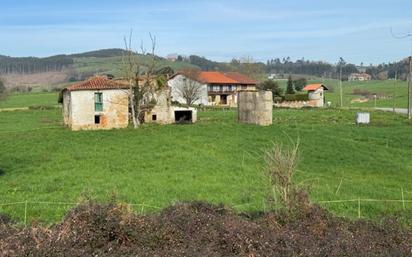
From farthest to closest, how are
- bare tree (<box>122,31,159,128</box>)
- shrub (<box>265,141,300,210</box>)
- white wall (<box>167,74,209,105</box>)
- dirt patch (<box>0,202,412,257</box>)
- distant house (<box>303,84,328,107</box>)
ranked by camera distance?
1. white wall (<box>167,74,209,105</box>)
2. distant house (<box>303,84,328,107</box>)
3. bare tree (<box>122,31,159,128</box>)
4. shrub (<box>265,141,300,210</box>)
5. dirt patch (<box>0,202,412,257</box>)

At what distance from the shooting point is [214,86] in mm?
106875

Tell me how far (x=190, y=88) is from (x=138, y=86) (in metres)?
49.6

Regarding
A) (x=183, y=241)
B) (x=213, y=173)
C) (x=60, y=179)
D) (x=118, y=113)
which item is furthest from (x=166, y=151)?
(x=183, y=241)

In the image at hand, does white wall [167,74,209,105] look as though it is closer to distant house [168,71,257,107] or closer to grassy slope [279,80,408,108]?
distant house [168,71,257,107]

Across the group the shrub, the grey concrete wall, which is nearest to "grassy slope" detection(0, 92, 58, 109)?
the grey concrete wall

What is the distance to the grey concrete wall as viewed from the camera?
48781 mm

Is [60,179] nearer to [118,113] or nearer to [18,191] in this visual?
[18,191]

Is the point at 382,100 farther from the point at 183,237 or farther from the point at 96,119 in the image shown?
the point at 183,237

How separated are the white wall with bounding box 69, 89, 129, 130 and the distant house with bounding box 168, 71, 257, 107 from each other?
5186 centimetres

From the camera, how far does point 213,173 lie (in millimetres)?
25312

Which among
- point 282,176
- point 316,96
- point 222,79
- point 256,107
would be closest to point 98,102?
point 256,107

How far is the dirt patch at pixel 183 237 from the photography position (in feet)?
30.6

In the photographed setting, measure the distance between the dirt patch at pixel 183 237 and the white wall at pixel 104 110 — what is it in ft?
122

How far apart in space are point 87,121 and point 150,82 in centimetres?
766
